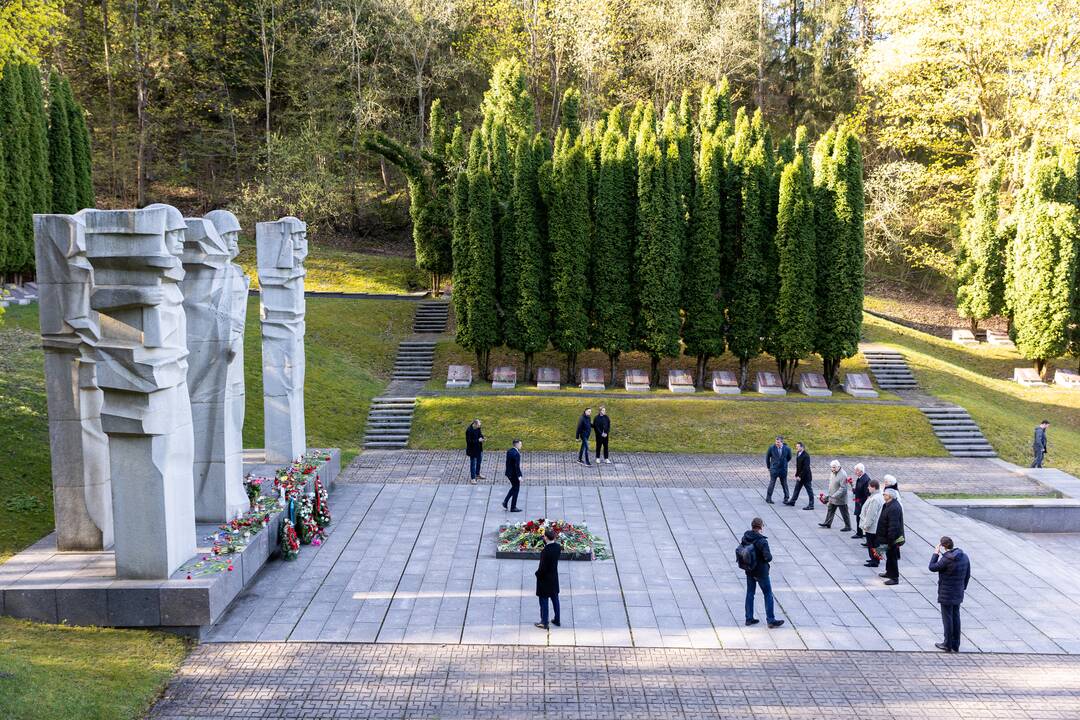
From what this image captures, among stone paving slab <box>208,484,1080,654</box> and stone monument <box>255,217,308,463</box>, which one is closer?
stone paving slab <box>208,484,1080,654</box>

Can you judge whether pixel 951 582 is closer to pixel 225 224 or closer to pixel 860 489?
pixel 860 489

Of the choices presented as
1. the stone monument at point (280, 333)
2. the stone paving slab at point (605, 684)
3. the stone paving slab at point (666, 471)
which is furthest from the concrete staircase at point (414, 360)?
the stone paving slab at point (605, 684)

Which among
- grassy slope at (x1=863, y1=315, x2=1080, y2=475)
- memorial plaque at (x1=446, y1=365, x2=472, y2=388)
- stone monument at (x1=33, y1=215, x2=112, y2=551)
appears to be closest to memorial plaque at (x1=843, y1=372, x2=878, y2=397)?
grassy slope at (x1=863, y1=315, x2=1080, y2=475)

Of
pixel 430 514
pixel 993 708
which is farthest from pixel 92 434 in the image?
pixel 993 708

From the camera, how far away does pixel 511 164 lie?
2941cm

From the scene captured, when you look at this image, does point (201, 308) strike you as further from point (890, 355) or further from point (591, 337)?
point (890, 355)

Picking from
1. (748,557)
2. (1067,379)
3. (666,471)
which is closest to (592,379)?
(666,471)

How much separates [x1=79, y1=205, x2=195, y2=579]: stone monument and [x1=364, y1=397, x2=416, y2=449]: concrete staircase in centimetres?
1201

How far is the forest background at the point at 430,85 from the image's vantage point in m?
40.4

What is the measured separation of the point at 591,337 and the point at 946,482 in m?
12.1

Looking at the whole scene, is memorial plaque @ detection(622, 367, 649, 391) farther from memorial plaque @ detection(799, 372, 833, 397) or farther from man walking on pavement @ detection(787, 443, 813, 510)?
man walking on pavement @ detection(787, 443, 813, 510)

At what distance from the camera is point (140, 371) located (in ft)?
34.5

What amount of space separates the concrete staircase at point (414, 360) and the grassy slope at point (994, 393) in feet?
58.9

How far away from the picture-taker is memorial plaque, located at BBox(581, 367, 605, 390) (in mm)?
27945
